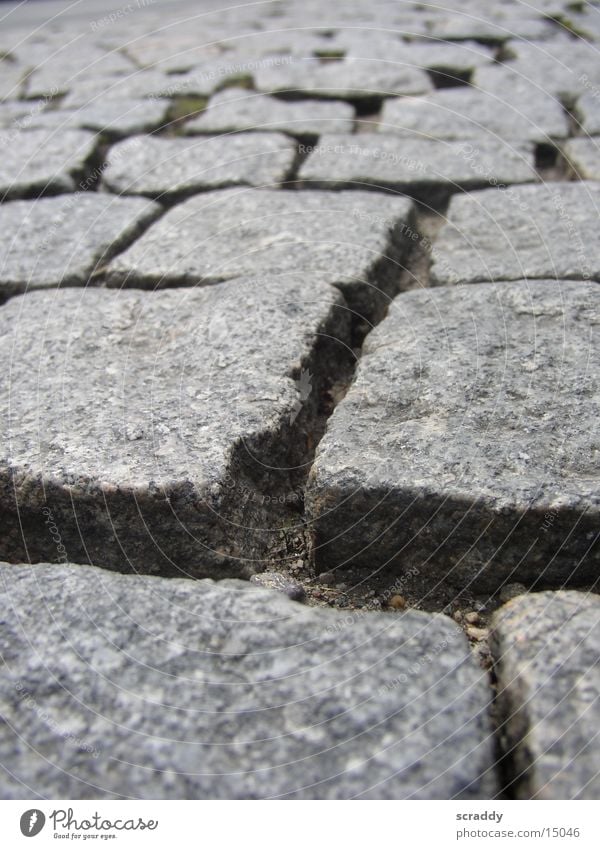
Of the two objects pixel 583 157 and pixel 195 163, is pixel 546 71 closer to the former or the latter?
pixel 583 157

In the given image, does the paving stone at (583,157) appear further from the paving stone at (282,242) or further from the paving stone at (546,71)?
the paving stone at (282,242)

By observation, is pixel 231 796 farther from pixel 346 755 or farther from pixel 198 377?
pixel 198 377

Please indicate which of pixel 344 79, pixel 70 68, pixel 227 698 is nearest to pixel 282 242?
pixel 227 698

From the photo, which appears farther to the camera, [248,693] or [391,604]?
[391,604]

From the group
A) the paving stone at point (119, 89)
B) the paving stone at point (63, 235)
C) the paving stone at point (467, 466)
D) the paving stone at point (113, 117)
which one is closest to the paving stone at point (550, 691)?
the paving stone at point (467, 466)

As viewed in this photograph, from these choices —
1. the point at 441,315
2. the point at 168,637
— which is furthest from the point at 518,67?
the point at 168,637
